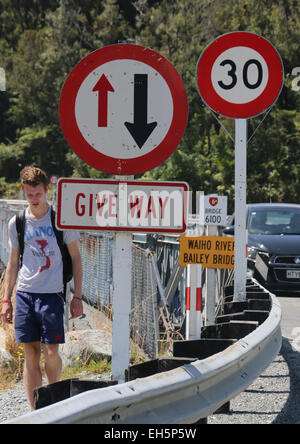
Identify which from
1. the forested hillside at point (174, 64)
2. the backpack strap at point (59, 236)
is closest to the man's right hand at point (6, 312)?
the backpack strap at point (59, 236)

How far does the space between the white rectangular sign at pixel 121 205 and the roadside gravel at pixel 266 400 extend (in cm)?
135

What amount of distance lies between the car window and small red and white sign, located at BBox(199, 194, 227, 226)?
2.82 metres

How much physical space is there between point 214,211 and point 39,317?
6.59 meters

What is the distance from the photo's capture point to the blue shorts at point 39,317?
18.6ft

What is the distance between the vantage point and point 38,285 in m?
5.69

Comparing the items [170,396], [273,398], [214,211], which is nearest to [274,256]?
[214,211]

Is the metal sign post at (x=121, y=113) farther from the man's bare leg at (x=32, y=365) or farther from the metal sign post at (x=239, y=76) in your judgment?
the metal sign post at (x=239, y=76)

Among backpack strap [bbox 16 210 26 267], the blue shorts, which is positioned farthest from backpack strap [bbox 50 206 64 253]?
the blue shorts

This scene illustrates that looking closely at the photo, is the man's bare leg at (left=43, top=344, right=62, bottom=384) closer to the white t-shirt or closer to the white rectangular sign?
the white t-shirt

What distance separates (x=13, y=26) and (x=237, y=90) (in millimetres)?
86021

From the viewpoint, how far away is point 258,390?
6.20 m

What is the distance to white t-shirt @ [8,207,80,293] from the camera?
18.7 ft

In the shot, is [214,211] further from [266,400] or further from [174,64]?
[174,64]

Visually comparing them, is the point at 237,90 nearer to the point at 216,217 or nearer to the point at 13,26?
the point at 216,217
